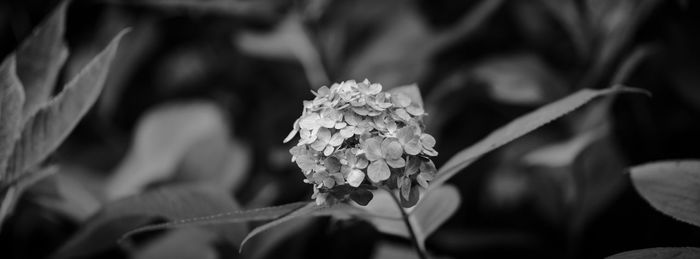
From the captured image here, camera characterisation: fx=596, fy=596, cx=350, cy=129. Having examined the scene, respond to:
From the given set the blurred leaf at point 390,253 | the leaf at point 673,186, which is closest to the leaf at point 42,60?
the blurred leaf at point 390,253

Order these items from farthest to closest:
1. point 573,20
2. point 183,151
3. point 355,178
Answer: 1. point 183,151
2. point 573,20
3. point 355,178

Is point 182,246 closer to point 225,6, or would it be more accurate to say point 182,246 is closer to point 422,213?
point 422,213

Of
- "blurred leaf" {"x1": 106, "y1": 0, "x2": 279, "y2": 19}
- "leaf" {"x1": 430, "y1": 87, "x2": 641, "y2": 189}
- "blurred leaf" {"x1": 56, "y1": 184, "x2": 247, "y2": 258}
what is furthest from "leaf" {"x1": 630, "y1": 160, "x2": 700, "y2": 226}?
"blurred leaf" {"x1": 106, "y1": 0, "x2": 279, "y2": 19}

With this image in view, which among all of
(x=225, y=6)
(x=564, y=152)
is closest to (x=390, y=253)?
(x=564, y=152)

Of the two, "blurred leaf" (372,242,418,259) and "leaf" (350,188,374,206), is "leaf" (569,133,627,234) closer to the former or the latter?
"blurred leaf" (372,242,418,259)

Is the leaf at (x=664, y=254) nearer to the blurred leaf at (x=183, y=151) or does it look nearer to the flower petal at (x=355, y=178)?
the flower petal at (x=355, y=178)

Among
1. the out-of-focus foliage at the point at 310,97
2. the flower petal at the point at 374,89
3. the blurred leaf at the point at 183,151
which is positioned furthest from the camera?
the blurred leaf at the point at 183,151

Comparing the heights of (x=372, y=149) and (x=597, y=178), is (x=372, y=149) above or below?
above
